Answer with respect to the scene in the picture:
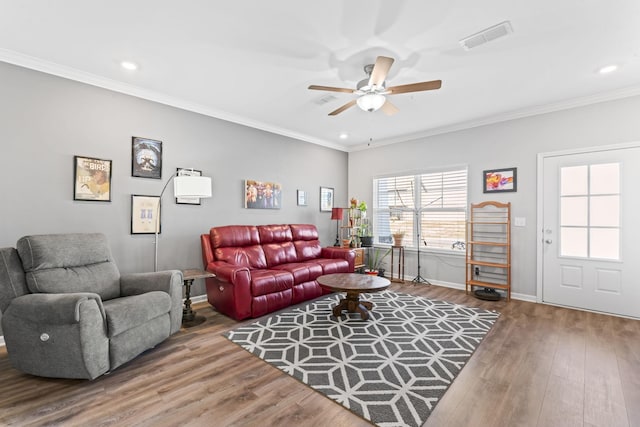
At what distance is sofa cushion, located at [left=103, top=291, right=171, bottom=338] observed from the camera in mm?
2197

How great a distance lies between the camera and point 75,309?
200cm

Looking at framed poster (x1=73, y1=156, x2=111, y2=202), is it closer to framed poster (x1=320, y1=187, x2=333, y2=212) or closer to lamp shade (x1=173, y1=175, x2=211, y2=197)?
lamp shade (x1=173, y1=175, x2=211, y2=197)

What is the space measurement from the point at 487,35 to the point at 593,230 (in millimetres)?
2963

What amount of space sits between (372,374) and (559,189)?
3.67 metres

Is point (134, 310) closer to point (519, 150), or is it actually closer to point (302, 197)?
point (302, 197)

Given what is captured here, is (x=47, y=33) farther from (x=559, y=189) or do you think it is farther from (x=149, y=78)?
(x=559, y=189)

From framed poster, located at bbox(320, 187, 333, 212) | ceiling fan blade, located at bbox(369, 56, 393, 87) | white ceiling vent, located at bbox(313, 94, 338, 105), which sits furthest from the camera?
framed poster, located at bbox(320, 187, 333, 212)

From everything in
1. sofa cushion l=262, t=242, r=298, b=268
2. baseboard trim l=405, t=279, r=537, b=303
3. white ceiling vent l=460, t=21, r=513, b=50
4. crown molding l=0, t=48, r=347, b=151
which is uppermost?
white ceiling vent l=460, t=21, r=513, b=50

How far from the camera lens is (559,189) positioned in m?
3.98

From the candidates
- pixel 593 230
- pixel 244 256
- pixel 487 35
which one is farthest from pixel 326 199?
pixel 593 230

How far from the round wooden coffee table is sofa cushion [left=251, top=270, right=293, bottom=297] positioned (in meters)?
0.46

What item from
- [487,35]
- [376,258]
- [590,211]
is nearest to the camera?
[487,35]

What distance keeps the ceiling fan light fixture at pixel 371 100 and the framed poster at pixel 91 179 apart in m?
2.94

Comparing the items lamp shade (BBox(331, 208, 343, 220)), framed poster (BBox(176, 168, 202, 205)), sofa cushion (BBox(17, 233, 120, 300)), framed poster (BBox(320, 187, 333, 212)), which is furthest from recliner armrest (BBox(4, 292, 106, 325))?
framed poster (BBox(320, 187, 333, 212))
